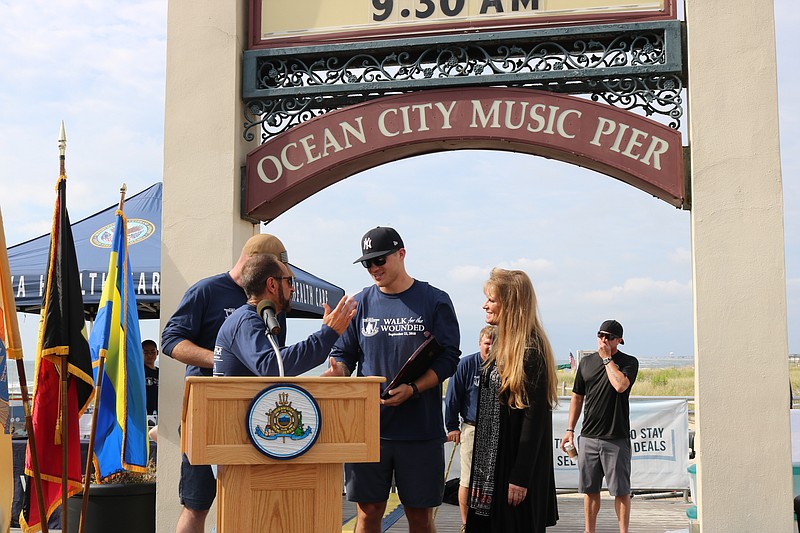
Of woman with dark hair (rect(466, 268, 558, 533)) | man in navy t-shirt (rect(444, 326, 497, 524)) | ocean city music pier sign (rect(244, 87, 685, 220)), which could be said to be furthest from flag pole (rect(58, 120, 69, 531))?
man in navy t-shirt (rect(444, 326, 497, 524))

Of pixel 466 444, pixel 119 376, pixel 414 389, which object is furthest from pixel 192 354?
pixel 466 444

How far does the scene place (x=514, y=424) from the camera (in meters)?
4.93

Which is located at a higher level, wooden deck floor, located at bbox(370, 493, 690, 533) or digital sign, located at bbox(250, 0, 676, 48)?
digital sign, located at bbox(250, 0, 676, 48)

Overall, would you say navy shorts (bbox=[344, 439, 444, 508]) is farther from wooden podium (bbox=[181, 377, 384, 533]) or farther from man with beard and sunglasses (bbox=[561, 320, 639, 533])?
man with beard and sunglasses (bbox=[561, 320, 639, 533])

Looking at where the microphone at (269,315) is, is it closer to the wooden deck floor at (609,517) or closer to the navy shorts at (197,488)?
the navy shorts at (197,488)

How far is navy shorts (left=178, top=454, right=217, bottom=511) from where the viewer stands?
5520 mm

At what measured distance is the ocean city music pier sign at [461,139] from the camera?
6520 millimetres

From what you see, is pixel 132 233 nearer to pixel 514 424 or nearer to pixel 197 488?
pixel 197 488

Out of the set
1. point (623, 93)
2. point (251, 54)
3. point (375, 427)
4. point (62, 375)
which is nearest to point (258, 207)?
point (251, 54)

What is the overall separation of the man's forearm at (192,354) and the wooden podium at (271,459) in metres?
1.55

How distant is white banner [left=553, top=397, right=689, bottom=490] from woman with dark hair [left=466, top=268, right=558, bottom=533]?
7.15 m

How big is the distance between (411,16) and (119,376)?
144 inches

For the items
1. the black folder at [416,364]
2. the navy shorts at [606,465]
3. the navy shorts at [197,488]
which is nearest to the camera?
the black folder at [416,364]

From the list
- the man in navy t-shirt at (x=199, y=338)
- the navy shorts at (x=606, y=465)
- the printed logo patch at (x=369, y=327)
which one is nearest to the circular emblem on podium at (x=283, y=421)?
the printed logo patch at (x=369, y=327)
